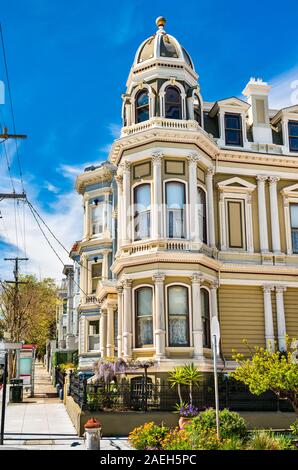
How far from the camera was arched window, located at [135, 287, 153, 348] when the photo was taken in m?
21.8

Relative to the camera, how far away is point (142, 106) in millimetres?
24094

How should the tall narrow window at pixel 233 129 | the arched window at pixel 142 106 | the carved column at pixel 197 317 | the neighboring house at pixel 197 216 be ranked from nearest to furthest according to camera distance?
the carved column at pixel 197 317
the neighboring house at pixel 197 216
the arched window at pixel 142 106
the tall narrow window at pixel 233 129

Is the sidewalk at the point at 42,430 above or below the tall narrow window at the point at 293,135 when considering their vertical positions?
below

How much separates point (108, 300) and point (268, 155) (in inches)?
416

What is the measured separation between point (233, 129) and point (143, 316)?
9.56 metres

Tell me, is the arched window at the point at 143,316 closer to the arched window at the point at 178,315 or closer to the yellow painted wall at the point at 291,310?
the arched window at the point at 178,315

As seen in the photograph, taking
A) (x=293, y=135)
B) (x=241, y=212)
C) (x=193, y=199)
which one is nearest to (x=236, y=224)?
(x=241, y=212)

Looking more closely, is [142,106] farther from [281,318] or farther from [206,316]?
[281,318]

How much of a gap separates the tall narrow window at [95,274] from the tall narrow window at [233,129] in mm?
13054

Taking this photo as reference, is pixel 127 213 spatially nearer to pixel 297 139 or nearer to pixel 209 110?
pixel 209 110

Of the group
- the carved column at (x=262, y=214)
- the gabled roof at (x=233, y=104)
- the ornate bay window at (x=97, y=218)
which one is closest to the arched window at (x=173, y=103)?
the gabled roof at (x=233, y=104)

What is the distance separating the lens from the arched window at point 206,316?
879 inches

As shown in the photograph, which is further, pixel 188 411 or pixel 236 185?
pixel 236 185
